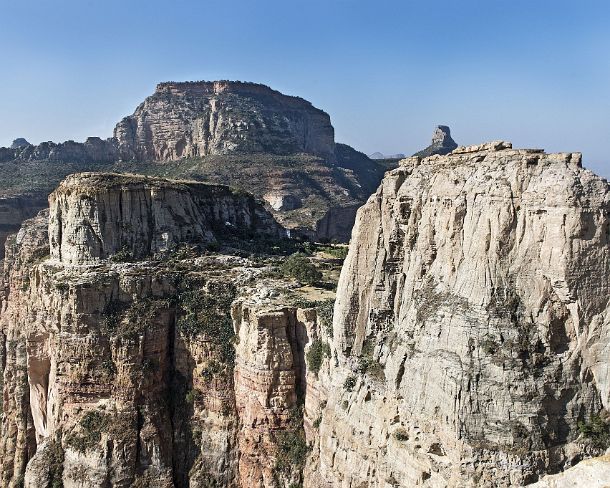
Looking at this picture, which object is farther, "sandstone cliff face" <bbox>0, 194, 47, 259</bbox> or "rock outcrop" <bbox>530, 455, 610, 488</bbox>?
"sandstone cliff face" <bbox>0, 194, 47, 259</bbox>

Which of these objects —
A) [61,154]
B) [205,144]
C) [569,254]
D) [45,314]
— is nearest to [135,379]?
[45,314]

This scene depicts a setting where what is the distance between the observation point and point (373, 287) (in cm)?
2320

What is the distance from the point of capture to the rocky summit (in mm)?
17047

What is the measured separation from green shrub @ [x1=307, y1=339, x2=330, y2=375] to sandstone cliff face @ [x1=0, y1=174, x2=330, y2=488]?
2.74ft

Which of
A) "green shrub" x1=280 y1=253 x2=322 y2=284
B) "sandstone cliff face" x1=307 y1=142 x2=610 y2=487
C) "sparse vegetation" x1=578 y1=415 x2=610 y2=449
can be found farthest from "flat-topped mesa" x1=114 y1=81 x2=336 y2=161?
"sparse vegetation" x1=578 y1=415 x2=610 y2=449

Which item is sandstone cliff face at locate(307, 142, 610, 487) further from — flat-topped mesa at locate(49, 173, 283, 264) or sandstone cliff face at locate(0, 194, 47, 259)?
sandstone cliff face at locate(0, 194, 47, 259)

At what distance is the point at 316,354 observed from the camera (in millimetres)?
28156

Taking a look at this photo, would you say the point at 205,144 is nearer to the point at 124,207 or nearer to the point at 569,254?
the point at 124,207

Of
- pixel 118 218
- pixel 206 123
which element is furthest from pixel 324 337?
pixel 206 123

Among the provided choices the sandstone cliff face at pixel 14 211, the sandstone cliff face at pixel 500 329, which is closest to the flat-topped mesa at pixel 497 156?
the sandstone cliff face at pixel 500 329

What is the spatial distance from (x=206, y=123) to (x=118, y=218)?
81.4 metres

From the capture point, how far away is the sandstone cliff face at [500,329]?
1681 centimetres

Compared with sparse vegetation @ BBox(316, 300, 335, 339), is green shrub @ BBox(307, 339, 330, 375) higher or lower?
lower

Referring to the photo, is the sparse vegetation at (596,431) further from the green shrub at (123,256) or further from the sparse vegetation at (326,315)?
the green shrub at (123,256)
